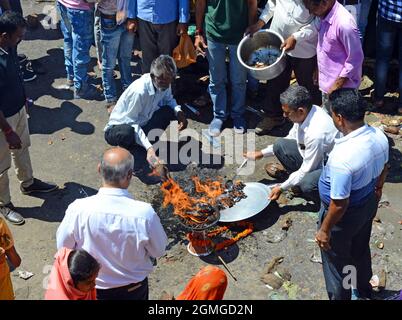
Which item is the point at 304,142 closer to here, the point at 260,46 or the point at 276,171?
the point at 276,171

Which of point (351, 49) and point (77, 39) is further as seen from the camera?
point (77, 39)

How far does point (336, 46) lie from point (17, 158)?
3867 mm

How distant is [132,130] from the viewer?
6.98 metres

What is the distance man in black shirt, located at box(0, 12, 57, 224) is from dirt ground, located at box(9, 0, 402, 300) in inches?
7.6

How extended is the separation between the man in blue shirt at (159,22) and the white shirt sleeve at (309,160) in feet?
8.87

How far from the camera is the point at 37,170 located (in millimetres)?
7367

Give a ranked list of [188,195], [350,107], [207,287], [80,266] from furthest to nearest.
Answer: [188,195]
[350,107]
[207,287]
[80,266]

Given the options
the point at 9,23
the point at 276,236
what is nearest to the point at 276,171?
the point at 276,236

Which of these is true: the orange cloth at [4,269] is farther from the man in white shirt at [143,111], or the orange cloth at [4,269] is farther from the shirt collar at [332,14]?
the shirt collar at [332,14]

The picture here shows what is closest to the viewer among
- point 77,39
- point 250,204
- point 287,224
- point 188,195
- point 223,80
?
point 287,224

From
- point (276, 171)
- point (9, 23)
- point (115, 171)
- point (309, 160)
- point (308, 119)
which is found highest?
point (9, 23)

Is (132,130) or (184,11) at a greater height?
(184,11)

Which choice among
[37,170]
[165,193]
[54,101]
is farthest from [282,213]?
[54,101]

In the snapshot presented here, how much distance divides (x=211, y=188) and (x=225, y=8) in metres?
2.33
